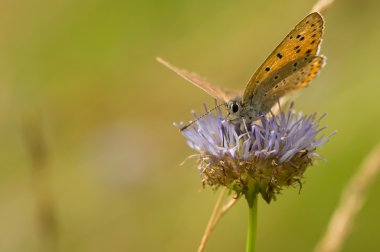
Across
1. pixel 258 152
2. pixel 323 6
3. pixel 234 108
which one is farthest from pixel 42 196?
pixel 323 6

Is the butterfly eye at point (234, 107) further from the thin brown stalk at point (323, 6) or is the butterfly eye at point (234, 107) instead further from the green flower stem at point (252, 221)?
the thin brown stalk at point (323, 6)

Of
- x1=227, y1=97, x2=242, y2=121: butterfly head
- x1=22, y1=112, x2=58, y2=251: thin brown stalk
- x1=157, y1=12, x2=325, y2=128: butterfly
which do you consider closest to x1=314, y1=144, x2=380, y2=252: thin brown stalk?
x1=157, y1=12, x2=325, y2=128: butterfly

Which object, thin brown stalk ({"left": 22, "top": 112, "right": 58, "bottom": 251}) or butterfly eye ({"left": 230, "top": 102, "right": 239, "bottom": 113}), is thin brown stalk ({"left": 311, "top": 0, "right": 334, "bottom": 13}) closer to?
butterfly eye ({"left": 230, "top": 102, "right": 239, "bottom": 113})

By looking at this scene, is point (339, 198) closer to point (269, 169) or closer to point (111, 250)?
point (111, 250)

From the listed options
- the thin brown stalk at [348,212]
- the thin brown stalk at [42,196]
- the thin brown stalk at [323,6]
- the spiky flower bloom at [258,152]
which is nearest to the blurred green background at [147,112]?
the thin brown stalk at [42,196]

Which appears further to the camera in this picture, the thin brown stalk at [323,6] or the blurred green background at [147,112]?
the blurred green background at [147,112]
